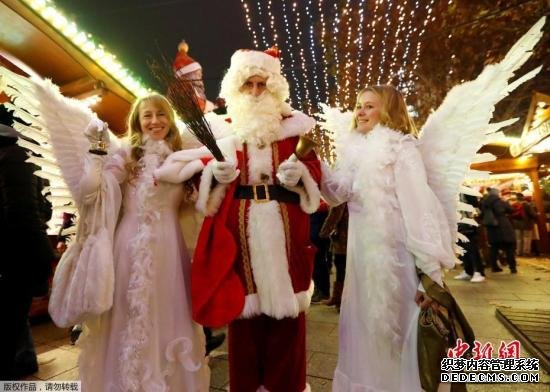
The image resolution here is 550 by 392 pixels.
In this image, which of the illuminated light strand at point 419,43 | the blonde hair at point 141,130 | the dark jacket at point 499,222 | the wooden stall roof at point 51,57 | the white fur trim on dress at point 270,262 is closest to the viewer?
the white fur trim on dress at point 270,262

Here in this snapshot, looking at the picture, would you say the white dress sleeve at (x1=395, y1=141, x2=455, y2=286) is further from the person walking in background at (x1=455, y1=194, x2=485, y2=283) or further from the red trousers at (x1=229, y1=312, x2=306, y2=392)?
the person walking in background at (x1=455, y1=194, x2=485, y2=283)

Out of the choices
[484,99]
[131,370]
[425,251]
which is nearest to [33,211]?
[131,370]

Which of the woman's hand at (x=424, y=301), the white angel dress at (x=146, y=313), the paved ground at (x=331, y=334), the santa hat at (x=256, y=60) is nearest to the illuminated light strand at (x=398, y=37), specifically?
the paved ground at (x=331, y=334)

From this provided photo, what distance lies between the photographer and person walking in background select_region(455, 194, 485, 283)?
7195 millimetres

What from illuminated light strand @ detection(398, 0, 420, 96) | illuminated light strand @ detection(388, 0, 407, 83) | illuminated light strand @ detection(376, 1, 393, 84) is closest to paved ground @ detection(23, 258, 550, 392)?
illuminated light strand @ detection(398, 0, 420, 96)

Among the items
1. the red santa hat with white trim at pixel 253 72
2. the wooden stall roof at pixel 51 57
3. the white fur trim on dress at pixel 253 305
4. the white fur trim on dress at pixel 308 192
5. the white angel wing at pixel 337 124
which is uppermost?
the wooden stall roof at pixel 51 57

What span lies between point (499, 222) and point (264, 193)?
798cm

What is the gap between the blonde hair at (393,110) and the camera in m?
2.50

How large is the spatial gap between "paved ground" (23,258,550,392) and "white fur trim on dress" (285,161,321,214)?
1.43 metres

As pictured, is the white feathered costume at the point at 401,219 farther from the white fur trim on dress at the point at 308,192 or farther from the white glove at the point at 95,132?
the white glove at the point at 95,132

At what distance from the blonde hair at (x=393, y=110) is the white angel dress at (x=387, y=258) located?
0.33 feet

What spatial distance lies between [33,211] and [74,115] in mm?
905

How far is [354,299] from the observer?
238 cm

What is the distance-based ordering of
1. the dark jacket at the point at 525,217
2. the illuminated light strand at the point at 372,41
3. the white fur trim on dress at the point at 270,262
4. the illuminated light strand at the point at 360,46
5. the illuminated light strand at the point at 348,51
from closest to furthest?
the white fur trim on dress at the point at 270,262 → the illuminated light strand at the point at 372,41 → the illuminated light strand at the point at 360,46 → the illuminated light strand at the point at 348,51 → the dark jacket at the point at 525,217
